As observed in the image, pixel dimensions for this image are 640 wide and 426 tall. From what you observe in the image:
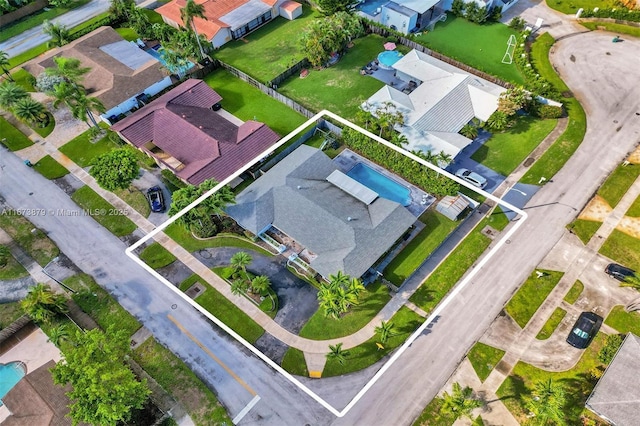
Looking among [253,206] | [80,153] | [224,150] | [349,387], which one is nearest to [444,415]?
[349,387]

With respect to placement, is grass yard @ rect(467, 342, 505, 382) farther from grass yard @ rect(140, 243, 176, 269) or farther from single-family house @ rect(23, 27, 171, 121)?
single-family house @ rect(23, 27, 171, 121)

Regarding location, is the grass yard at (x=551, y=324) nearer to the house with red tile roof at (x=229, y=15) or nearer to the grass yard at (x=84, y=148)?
the grass yard at (x=84, y=148)

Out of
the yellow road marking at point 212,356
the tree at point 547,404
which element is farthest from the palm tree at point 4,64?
the tree at point 547,404

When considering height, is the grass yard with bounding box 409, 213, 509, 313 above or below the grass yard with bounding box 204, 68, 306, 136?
below

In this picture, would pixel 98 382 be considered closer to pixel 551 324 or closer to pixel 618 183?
pixel 551 324

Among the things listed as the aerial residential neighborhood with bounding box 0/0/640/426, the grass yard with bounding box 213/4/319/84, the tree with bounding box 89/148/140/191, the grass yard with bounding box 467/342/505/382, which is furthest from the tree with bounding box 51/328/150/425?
the grass yard with bounding box 213/4/319/84
